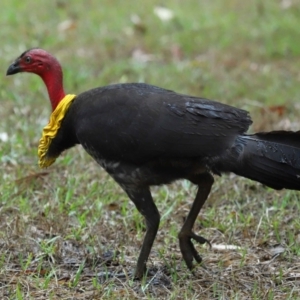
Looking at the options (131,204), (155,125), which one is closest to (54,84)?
(155,125)

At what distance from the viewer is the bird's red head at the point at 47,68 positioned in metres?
4.66

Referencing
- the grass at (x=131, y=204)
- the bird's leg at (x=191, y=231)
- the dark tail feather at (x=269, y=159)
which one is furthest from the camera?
the bird's leg at (x=191, y=231)

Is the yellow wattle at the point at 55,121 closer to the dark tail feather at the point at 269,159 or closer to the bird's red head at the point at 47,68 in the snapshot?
the bird's red head at the point at 47,68

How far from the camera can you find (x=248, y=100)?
770 cm

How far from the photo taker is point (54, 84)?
15.3 ft

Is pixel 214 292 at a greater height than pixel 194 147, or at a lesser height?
lesser

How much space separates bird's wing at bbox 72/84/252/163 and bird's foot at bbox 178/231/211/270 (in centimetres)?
57

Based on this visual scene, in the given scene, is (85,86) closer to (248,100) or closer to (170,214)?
(248,100)

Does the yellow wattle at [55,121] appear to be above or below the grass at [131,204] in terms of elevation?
above

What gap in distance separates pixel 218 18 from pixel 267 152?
7064 millimetres

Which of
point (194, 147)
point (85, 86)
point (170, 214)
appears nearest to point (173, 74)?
point (85, 86)

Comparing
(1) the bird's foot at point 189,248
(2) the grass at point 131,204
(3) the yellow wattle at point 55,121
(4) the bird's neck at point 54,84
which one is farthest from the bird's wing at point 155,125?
(2) the grass at point 131,204

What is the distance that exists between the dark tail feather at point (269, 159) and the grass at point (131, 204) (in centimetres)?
58

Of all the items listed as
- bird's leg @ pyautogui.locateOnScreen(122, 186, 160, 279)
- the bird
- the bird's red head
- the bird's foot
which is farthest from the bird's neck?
the bird's foot
